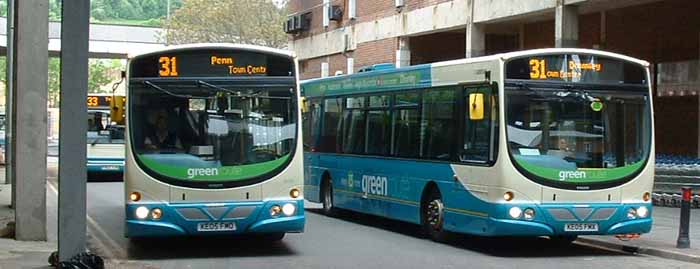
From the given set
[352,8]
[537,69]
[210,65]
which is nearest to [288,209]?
[210,65]

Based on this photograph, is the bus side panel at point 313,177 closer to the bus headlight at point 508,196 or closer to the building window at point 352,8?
the bus headlight at point 508,196

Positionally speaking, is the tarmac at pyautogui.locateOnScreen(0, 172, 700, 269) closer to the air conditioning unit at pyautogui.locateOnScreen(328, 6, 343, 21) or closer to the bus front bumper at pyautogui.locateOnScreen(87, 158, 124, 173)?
the bus front bumper at pyautogui.locateOnScreen(87, 158, 124, 173)

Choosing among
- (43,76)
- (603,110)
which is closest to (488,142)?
(603,110)

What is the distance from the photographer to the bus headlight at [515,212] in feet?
40.7

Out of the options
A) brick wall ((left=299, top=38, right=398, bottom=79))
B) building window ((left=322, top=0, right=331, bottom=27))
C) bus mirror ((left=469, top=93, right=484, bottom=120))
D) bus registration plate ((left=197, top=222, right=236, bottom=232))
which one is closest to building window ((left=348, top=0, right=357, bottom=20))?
brick wall ((left=299, top=38, right=398, bottom=79))

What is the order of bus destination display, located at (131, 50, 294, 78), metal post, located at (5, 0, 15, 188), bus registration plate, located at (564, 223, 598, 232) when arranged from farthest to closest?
metal post, located at (5, 0, 15, 188) → bus registration plate, located at (564, 223, 598, 232) → bus destination display, located at (131, 50, 294, 78)

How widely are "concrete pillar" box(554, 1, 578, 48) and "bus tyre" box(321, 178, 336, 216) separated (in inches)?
283

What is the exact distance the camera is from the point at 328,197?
19016mm

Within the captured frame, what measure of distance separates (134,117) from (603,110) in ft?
20.5

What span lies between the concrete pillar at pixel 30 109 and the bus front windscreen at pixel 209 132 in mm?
2194

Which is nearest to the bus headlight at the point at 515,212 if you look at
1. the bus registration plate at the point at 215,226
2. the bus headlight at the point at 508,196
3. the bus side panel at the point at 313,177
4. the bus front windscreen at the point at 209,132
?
the bus headlight at the point at 508,196

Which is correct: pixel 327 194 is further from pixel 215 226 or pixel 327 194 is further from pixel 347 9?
pixel 347 9

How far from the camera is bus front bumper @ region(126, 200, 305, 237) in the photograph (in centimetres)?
1191

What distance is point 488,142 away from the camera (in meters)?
12.7
